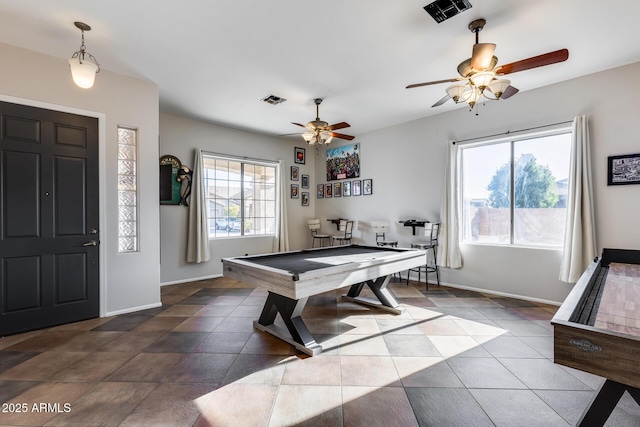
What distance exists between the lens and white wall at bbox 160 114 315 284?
5.32 m

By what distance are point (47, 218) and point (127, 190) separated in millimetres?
871

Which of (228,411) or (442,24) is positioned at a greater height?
(442,24)

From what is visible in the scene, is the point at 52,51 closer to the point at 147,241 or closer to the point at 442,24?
the point at 147,241

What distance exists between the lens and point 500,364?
2.53 m

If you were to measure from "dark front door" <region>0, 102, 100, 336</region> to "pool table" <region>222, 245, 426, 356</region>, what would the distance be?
1.91 meters

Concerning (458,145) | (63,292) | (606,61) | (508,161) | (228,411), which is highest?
(606,61)

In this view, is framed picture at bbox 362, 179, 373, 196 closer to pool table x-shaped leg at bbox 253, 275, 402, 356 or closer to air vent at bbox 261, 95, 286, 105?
air vent at bbox 261, 95, 286, 105

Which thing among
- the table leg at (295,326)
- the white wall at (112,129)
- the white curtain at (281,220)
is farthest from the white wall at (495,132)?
the white wall at (112,129)

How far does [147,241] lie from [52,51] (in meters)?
2.40

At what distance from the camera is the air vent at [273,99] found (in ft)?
14.7

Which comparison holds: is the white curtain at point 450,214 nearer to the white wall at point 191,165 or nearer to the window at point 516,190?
the window at point 516,190

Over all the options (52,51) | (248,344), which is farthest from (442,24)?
(52,51)

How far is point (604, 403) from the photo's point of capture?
4.57ft

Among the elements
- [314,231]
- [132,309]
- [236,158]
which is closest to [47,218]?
[132,309]
